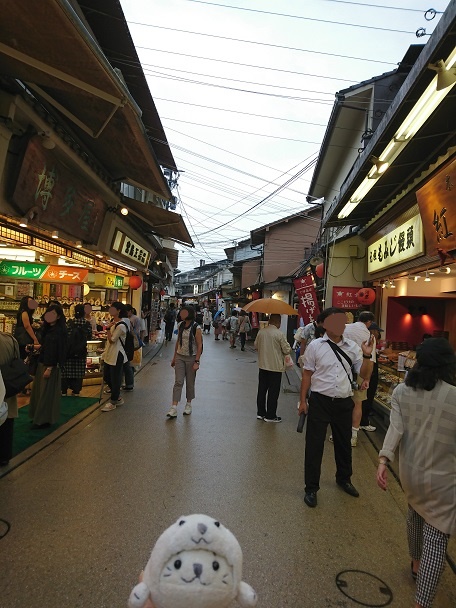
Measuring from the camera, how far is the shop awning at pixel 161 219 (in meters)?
10.1

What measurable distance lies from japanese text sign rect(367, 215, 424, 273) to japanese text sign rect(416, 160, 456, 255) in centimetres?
71

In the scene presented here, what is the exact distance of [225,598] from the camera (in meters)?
1.53

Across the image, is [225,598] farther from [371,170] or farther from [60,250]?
[60,250]

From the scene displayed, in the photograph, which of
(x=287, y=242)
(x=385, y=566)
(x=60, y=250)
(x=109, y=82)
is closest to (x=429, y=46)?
(x=109, y=82)

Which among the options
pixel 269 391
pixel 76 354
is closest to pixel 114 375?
pixel 76 354

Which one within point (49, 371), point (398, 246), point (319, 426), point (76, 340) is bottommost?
point (319, 426)

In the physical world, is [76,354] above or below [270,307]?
below

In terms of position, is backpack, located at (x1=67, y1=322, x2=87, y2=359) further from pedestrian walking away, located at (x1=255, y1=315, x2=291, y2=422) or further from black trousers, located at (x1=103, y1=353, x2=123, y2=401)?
pedestrian walking away, located at (x1=255, y1=315, x2=291, y2=422)

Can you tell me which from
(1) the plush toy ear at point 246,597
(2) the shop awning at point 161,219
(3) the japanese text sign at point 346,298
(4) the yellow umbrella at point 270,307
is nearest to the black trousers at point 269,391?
(4) the yellow umbrella at point 270,307

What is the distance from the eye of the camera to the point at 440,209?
18.0 ft

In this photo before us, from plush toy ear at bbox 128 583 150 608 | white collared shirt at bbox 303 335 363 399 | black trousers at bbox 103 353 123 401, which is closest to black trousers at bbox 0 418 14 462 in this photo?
black trousers at bbox 103 353 123 401

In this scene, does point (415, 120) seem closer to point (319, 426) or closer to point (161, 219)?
point (319, 426)

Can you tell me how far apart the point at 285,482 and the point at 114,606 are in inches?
103

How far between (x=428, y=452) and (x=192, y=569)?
1926 millimetres
